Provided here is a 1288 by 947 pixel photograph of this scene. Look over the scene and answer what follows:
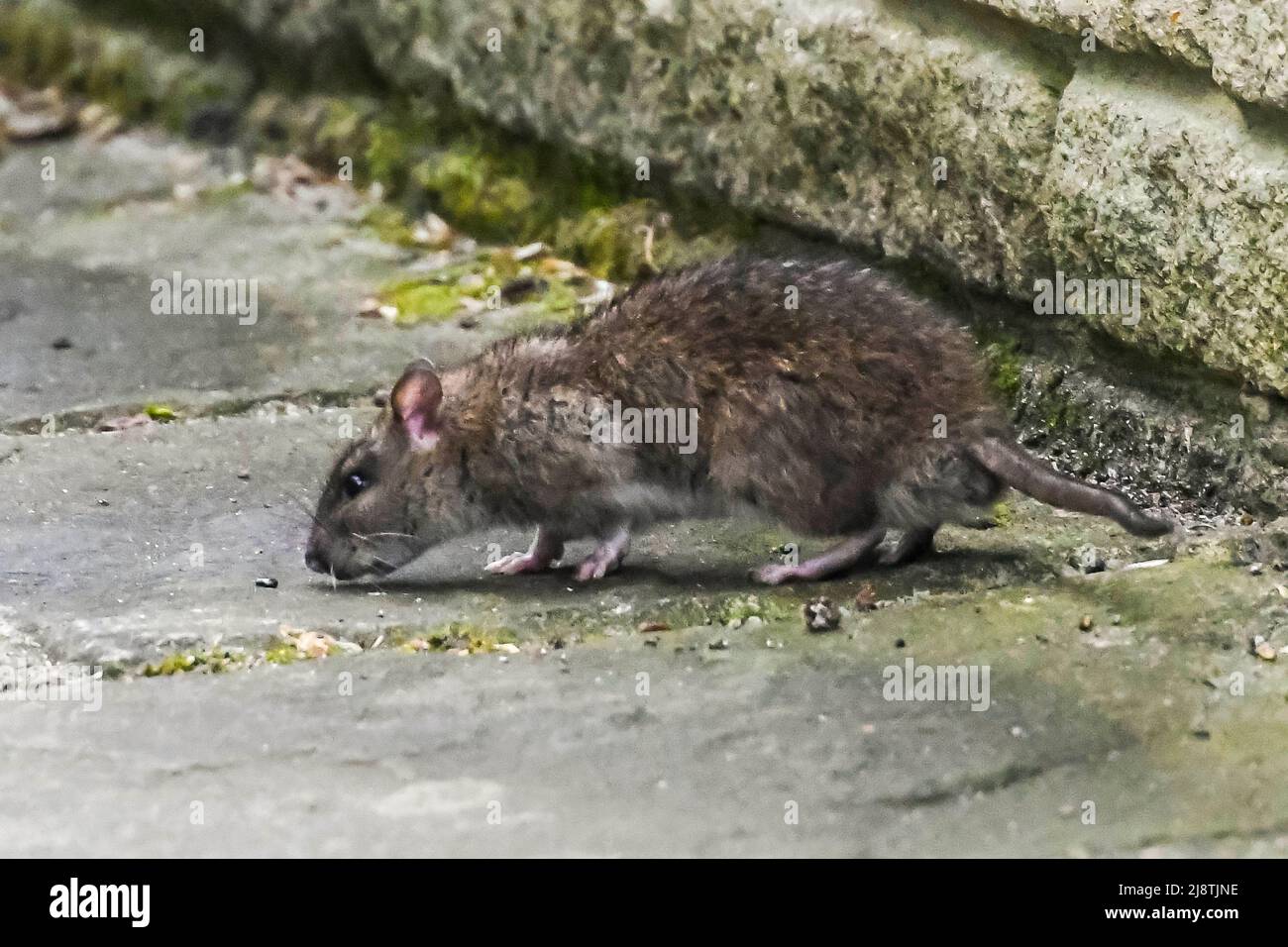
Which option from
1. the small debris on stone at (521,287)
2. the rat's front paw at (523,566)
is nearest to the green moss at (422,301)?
the small debris on stone at (521,287)

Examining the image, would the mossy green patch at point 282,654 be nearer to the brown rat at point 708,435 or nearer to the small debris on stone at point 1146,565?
the brown rat at point 708,435

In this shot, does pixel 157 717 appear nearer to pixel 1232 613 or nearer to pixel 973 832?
pixel 973 832

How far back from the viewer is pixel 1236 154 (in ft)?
14.1

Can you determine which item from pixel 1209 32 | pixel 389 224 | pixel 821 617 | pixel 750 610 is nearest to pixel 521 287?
pixel 389 224

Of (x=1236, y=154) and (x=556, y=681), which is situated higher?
(x=1236, y=154)

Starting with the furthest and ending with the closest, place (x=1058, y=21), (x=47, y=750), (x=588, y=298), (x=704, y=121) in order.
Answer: (x=588, y=298), (x=704, y=121), (x=1058, y=21), (x=47, y=750)

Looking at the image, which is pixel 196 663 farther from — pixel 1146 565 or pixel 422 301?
pixel 422 301

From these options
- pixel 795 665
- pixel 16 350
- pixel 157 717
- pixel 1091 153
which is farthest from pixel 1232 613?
pixel 16 350

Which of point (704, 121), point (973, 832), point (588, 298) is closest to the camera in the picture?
point (973, 832)

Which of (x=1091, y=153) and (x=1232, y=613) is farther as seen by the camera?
(x=1091, y=153)

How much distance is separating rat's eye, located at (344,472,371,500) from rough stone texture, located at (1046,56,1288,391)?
1900 millimetres

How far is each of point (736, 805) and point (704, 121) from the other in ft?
10.8

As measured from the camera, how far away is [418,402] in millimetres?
4883

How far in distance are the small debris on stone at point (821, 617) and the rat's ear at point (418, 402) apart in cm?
122
